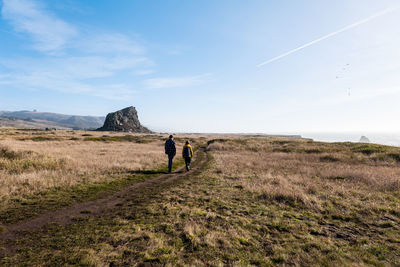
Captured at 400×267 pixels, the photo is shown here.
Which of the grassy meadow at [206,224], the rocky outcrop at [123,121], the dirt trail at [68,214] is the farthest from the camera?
the rocky outcrop at [123,121]

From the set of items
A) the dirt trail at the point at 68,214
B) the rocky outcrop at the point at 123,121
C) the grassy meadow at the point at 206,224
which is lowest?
the dirt trail at the point at 68,214

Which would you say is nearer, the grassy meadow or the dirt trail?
the grassy meadow

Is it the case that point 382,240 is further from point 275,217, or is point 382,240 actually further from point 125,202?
point 125,202

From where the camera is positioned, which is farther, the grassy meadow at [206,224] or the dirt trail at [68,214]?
the dirt trail at [68,214]

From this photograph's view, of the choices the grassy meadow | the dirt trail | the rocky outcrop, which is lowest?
the dirt trail

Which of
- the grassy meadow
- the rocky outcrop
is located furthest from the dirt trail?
the rocky outcrop

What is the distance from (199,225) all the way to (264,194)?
5.32 meters

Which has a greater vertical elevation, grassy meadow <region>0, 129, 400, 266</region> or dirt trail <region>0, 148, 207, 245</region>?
grassy meadow <region>0, 129, 400, 266</region>

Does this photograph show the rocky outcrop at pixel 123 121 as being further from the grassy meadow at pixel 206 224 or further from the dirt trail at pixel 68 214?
the dirt trail at pixel 68 214

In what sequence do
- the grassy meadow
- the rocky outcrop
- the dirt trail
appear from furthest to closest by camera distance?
the rocky outcrop → the dirt trail → the grassy meadow

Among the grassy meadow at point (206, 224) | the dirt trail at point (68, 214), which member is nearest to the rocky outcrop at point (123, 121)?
the grassy meadow at point (206, 224)

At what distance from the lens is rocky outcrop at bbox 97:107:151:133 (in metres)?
159

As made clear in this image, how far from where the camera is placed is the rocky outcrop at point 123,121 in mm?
159125

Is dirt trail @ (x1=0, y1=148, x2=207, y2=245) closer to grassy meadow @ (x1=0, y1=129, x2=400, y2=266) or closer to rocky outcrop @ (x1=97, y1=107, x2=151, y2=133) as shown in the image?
grassy meadow @ (x1=0, y1=129, x2=400, y2=266)
